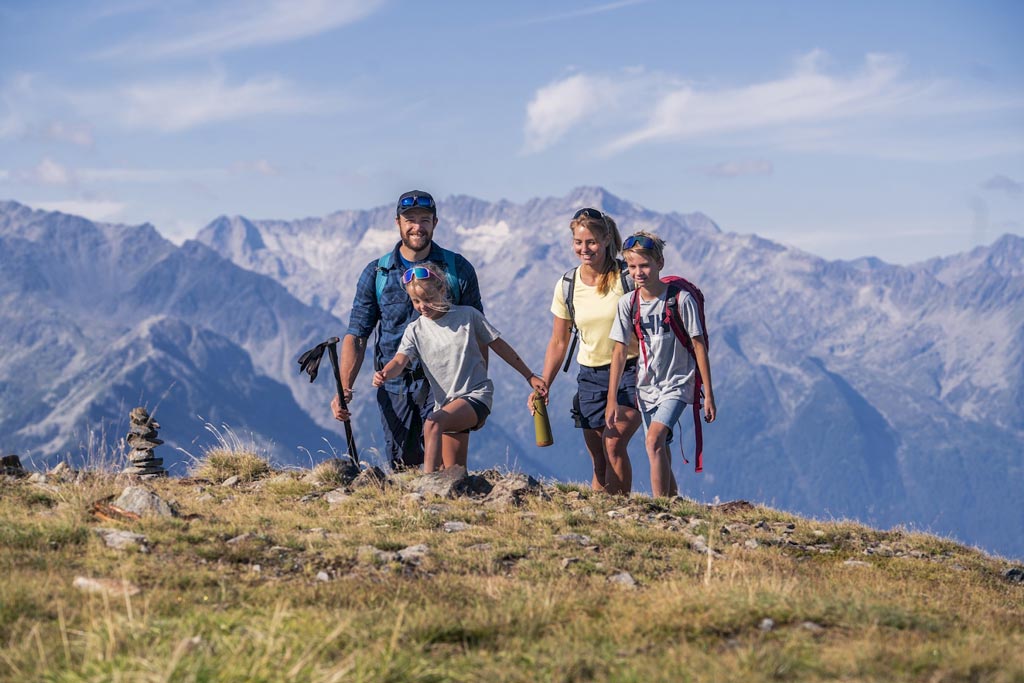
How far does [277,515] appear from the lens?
9898mm

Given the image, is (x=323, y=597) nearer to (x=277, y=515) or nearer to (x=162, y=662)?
(x=162, y=662)

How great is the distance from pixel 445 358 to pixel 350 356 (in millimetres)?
1379

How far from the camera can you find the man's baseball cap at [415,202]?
1195cm

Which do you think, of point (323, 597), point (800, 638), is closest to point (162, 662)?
point (323, 597)

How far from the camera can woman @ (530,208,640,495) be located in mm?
12305

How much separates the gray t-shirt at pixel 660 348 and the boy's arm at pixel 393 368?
2.31 metres

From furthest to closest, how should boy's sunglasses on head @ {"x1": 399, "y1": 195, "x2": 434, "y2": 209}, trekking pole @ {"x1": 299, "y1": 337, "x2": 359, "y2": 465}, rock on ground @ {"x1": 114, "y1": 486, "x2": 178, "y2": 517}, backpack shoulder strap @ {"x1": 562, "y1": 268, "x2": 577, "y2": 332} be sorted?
backpack shoulder strap @ {"x1": 562, "y1": 268, "x2": 577, "y2": 332} < boy's sunglasses on head @ {"x1": 399, "y1": 195, "x2": 434, "y2": 209} < trekking pole @ {"x1": 299, "y1": 337, "x2": 359, "y2": 465} < rock on ground @ {"x1": 114, "y1": 486, "x2": 178, "y2": 517}

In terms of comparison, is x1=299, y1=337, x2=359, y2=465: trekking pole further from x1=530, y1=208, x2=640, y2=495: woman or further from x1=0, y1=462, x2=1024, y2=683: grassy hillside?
x1=530, y1=208, x2=640, y2=495: woman

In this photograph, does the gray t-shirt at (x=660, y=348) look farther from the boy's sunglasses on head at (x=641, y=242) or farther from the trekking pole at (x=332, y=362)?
the trekking pole at (x=332, y=362)

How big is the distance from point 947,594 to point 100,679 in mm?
6337

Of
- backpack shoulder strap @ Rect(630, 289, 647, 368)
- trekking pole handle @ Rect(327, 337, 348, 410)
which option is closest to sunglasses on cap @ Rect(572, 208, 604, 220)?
backpack shoulder strap @ Rect(630, 289, 647, 368)

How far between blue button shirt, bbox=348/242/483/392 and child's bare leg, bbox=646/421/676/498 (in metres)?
2.40

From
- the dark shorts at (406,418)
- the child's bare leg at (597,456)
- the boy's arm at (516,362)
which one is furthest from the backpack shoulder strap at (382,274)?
the child's bare leg at (597,456)

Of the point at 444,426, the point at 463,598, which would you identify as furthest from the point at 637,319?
the point at 463,598
